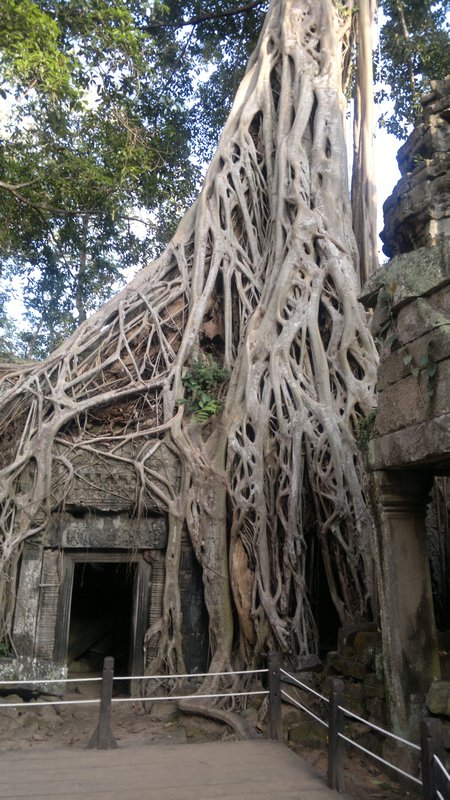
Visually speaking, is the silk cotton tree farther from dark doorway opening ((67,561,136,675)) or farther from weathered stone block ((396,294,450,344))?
dark doorway opening ((67,561,136,675))

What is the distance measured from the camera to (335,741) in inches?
112

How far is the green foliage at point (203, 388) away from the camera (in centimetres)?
636

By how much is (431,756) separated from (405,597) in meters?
1.17

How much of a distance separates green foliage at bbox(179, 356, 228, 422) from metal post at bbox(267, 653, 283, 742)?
299cm

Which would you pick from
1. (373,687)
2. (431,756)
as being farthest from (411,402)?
(373,687)

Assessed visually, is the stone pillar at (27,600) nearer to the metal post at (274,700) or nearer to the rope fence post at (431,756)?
the metal post at (274,700)

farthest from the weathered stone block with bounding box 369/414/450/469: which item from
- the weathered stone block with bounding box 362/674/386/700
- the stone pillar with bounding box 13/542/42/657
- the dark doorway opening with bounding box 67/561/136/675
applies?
the dark doorway opening with bounding box 67/561/136/675

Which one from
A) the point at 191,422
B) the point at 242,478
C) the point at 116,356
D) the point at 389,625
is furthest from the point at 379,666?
the point at 116,356

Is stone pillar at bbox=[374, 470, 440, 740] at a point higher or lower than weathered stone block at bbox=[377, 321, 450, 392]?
lower

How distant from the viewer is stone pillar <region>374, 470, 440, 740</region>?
3186mm

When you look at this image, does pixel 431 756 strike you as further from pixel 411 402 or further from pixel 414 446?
pixel 411 402

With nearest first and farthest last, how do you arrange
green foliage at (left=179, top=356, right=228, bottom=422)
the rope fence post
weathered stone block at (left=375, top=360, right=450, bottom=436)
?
the rope fence post → weathered stone block at (left=375, top=360, right=450, bottom=436) → green foliage at (left=179, top=356, right=228, bottom=422)

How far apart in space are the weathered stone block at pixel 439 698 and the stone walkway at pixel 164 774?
61 centimetres

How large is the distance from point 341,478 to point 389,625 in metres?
1.83
